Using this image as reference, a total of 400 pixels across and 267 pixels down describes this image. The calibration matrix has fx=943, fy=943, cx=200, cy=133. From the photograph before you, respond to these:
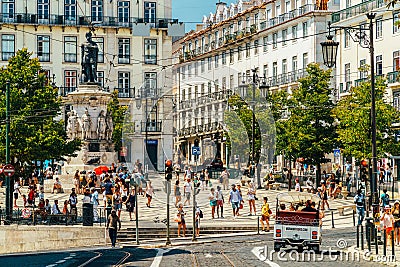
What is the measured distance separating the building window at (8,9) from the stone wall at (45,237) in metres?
53.8

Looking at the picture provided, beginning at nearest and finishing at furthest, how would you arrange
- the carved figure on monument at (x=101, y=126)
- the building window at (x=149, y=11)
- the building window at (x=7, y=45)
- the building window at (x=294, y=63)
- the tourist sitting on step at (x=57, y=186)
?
the tourist sitting on step at (x=57, y=186) → the carved figure on monument at (x=101, y=126) → the building window at (x=294, y=63) → the building window at (x=7, y=45) → the building window at (x=149, y=11)

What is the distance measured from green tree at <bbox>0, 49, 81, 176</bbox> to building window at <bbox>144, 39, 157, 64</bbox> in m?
39.4

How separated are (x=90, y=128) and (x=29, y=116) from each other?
788 cm

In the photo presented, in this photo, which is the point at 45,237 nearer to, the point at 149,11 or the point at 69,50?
the point at 69,50

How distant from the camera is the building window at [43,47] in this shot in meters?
91.7

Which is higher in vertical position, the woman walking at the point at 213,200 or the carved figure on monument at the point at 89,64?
the carved figure on monument at the point at 89,64

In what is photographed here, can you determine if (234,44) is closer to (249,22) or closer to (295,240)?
(249,22)

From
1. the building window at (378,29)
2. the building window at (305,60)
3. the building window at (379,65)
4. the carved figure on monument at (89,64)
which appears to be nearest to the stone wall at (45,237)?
the carved figure on monument at (89,64)

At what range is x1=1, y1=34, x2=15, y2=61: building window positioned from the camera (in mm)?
90625

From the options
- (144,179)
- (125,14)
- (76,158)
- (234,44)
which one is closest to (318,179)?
(76,158)

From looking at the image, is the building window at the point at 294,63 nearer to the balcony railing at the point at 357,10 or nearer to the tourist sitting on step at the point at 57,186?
the balcony railing at the point at 357,10

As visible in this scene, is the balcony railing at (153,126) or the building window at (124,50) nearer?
the balcony railing at (153,126)

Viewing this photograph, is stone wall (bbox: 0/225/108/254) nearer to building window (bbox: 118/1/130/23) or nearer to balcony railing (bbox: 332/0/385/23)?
balcony railing (bbox: 332/0/385/23)

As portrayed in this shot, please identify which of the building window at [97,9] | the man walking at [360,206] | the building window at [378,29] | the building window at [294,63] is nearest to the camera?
the man walking at [360,206]
